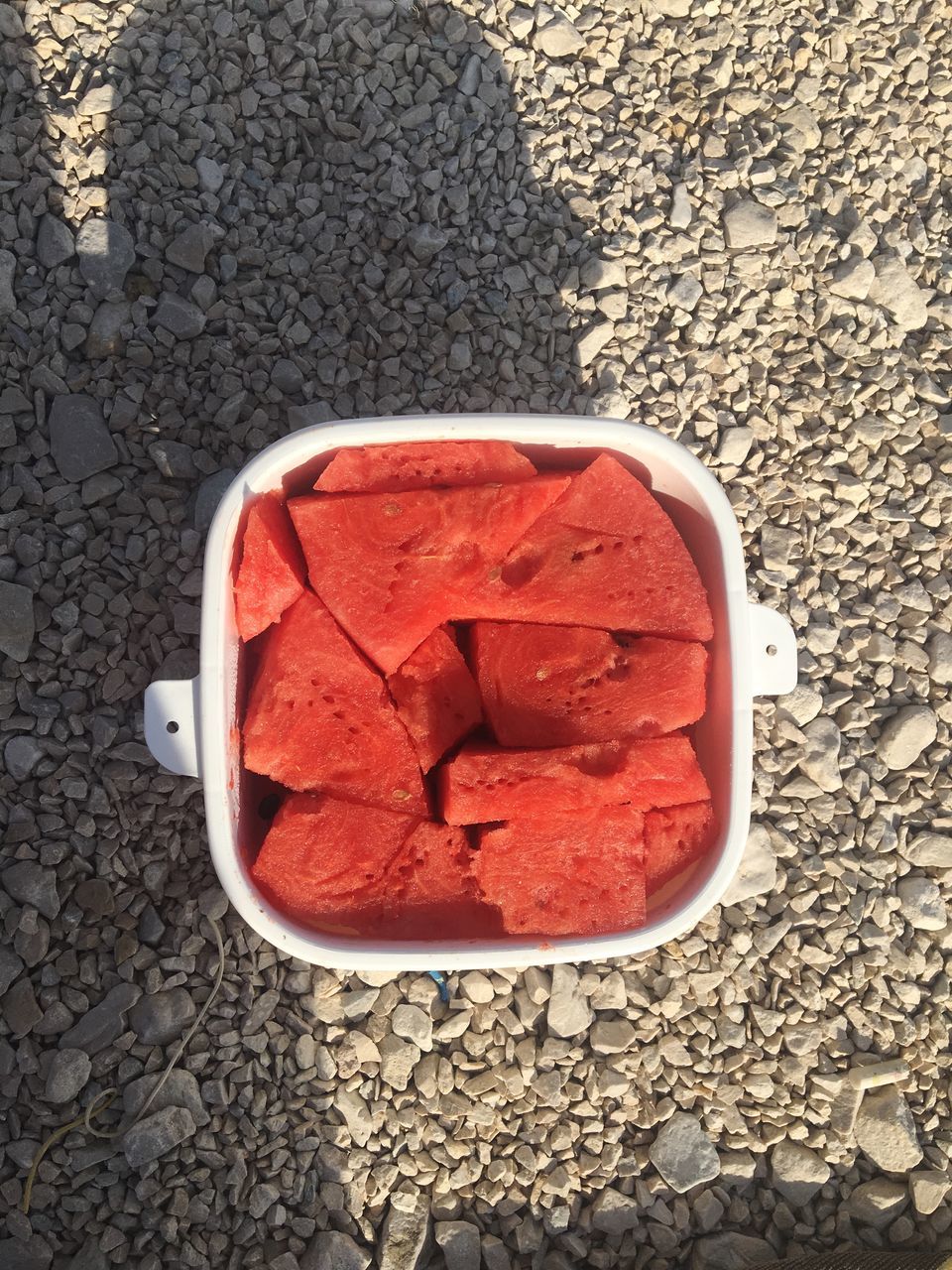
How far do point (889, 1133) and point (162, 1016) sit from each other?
4.45ft

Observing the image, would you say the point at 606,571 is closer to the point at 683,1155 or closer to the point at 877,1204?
the point at 683,1155

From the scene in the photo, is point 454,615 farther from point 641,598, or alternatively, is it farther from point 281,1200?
point 281,1200

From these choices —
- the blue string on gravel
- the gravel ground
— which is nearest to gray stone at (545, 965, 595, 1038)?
the gravel ground

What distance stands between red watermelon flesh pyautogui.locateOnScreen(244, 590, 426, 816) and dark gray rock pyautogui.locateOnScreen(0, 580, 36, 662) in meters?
0.62

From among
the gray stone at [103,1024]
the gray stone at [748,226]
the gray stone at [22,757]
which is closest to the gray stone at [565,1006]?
the gray stone at [103,1024]

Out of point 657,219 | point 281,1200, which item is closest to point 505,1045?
point 281,1200

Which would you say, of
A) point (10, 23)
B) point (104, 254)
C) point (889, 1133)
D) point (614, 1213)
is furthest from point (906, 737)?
point (10, 23)

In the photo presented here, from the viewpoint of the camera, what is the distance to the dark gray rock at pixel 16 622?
6.41 ft

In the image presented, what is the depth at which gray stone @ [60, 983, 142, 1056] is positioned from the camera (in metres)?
1.85

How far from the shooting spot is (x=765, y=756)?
81.7 inches

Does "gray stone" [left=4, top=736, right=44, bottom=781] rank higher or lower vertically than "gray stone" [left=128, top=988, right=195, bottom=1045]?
higher

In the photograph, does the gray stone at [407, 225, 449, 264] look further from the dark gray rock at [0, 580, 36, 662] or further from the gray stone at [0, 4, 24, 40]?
the dark gray rock at [0, 580, 36, 662]

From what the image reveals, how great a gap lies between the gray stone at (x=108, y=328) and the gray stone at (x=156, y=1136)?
1428 mm

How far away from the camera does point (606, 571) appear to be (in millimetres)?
1610
